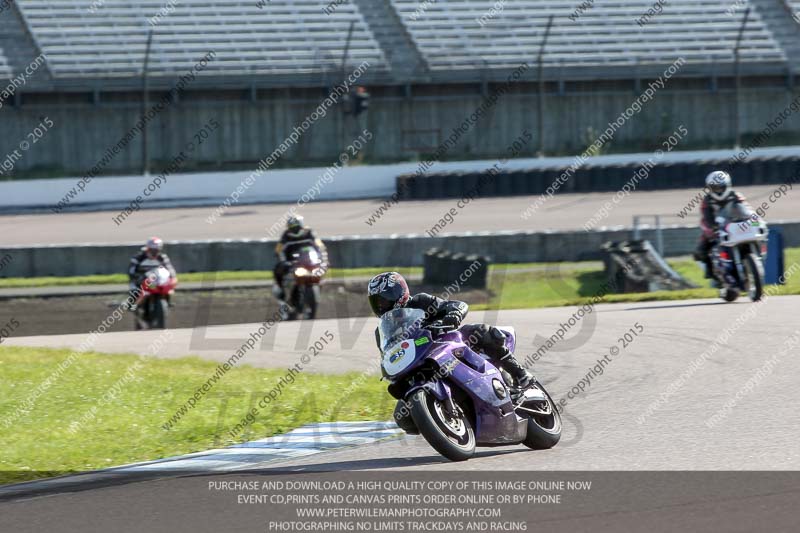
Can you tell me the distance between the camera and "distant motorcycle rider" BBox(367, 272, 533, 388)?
24.7 feet

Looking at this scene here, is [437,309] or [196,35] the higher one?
[196,35]

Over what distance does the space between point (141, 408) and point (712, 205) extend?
8.58 metres

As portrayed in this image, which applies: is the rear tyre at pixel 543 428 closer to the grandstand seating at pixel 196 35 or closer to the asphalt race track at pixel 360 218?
the asphalt race track at pixel 360 218

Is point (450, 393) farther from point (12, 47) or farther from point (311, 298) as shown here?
point (12, 47)

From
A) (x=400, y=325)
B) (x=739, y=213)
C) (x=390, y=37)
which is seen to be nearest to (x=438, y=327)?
(x=400, y=325)

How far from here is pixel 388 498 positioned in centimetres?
640

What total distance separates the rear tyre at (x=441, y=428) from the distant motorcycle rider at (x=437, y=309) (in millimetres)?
532

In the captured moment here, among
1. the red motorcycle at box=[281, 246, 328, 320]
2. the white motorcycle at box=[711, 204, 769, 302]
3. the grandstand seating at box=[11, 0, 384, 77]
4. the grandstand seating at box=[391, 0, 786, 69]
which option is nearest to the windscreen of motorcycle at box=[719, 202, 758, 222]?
the white motorcycle at box=[711, 204, 769, 302]

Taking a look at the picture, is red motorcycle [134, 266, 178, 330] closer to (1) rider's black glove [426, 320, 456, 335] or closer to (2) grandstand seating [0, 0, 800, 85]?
(1) rider's black glove [426, 320, 456, 335]

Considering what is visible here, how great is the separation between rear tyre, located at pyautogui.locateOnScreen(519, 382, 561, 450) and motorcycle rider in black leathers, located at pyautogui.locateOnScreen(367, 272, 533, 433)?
20 centimetres

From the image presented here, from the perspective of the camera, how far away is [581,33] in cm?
Answer: 4131

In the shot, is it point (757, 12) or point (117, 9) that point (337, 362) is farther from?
point (757, 12)

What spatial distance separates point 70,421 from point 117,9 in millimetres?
32610

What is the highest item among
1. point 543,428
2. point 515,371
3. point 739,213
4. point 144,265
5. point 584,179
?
point 584,179
